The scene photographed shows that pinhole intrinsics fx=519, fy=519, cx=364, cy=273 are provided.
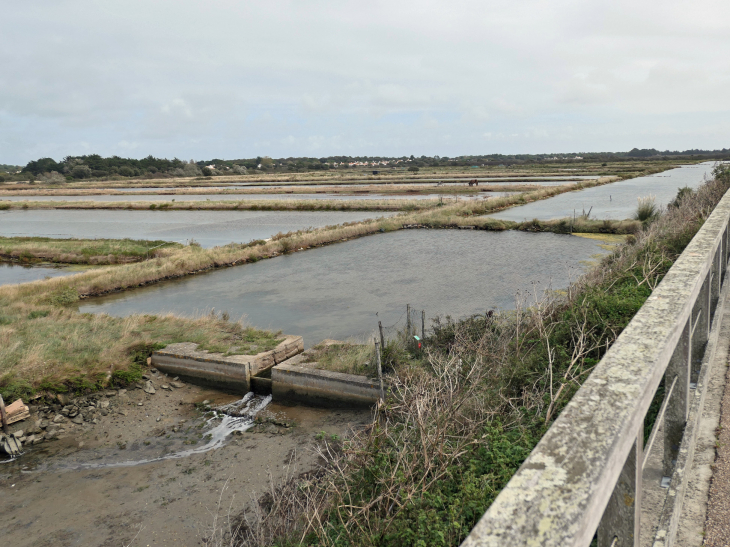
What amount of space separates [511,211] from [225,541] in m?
38.9

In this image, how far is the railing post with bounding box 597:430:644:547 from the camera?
4.33 feet

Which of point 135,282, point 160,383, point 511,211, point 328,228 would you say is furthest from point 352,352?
point 511,211

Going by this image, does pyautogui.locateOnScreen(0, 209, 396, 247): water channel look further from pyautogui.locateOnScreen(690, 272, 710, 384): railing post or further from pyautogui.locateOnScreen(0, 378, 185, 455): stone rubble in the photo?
pyautogui.locateOnScreen(690, 272, 710, 384): railing post

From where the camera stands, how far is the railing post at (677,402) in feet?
7.25

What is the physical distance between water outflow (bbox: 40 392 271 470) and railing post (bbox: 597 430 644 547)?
776cm

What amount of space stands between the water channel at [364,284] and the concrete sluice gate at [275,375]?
233 centimetres

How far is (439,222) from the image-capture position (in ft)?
115

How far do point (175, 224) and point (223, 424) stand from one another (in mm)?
36364

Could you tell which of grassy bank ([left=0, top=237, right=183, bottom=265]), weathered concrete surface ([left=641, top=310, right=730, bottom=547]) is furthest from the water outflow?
grassy bank ([left=0, top=237, right=183, bottom=265])

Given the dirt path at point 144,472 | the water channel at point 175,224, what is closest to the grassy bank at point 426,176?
the water channel at point 175,224

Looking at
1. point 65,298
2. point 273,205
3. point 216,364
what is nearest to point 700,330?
point 216,364

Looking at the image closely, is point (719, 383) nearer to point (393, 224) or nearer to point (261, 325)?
point (261, 325)

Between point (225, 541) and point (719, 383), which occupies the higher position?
point (719, 383)

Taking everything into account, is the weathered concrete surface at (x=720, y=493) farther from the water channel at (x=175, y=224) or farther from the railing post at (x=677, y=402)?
the water channel at (x=175, y=224)
